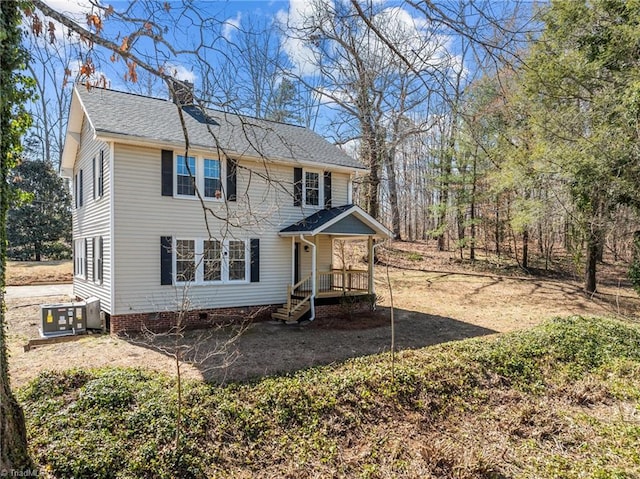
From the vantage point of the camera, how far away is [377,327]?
10969 millimetres

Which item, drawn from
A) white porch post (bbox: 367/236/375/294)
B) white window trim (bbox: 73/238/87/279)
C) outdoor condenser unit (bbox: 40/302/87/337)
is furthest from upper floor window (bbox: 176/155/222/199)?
white porch post (bbox: 367/236/375/294)

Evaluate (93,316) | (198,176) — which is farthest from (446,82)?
(93,316)

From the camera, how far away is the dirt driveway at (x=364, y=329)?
7.42 m

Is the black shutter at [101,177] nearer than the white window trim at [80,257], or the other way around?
the black shutter at [101,177]

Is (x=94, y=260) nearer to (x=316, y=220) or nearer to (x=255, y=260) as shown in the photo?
(x=255, y=260)

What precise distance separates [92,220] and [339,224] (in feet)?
24.8

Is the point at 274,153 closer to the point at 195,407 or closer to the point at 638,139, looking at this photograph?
the point at 195,407

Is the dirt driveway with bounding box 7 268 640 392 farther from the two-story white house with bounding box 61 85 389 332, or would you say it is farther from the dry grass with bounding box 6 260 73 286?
the dry grass with bounding box 6 260 73 286

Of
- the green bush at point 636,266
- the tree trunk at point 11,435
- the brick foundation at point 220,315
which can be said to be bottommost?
the brick foundation at point 220,315

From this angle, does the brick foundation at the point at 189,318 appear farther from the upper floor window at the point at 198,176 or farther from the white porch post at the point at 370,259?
the white porch post at the point at 370,259

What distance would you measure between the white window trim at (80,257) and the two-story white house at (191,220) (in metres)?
0.07

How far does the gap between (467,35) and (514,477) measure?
5.08 meters

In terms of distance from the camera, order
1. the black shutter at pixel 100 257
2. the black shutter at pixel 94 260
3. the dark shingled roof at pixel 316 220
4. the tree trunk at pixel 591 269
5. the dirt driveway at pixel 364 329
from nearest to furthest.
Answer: the dirt driveway at pixel 364 329 < the black shutter at pixel 100 257 < the black shutter at pixel 94 260 < the dark shingled roof at pixel 316 220 < the tree trunk at pixel 591 269

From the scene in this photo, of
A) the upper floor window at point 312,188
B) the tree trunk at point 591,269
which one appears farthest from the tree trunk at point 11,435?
the tree trunk at point 591,269
